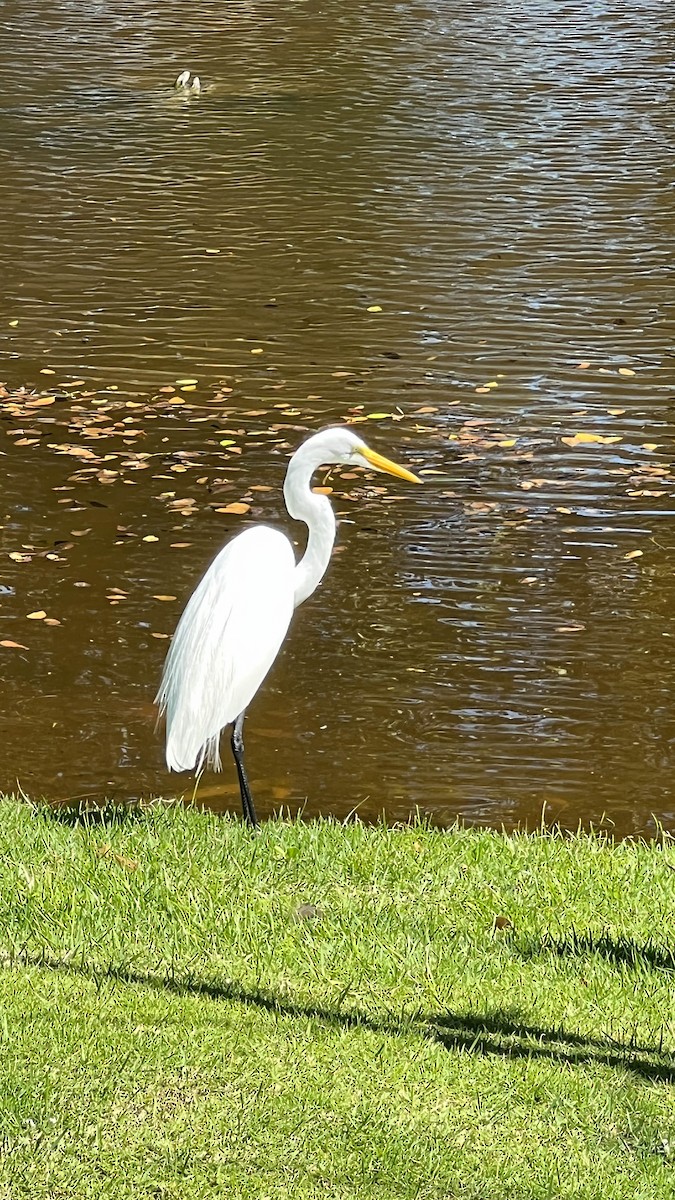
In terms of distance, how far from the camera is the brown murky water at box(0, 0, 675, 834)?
6.70 m

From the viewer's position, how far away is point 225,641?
5.70 meters

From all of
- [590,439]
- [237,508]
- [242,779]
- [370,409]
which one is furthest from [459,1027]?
[370,409]

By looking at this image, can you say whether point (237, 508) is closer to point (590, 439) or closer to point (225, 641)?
point (590, 439)

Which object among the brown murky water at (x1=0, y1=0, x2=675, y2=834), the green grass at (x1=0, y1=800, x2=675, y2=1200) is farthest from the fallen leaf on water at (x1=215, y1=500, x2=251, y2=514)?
the green grass at (x1=0, y1=800, x2=675, y2=1200)

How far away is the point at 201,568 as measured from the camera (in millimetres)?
8148

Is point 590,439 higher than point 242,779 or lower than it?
lower

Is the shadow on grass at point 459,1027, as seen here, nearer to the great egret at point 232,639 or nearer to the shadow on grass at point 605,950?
the shadow on grass at point 605,950

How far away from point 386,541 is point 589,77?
12629mm

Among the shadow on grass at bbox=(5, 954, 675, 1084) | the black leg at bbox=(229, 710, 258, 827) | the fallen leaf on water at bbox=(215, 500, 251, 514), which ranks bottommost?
the fallen leaf on water at bbox=(215, 500, 251, 514)

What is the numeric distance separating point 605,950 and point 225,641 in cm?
179

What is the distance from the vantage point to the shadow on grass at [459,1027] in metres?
4.14

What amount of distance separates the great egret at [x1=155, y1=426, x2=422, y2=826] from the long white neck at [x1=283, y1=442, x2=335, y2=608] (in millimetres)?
13

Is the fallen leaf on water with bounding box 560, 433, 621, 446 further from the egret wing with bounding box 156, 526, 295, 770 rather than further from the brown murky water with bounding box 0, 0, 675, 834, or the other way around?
the egret wing with bounding box 156, 526, 295, 770

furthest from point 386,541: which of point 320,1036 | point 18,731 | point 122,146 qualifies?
point 122,146
